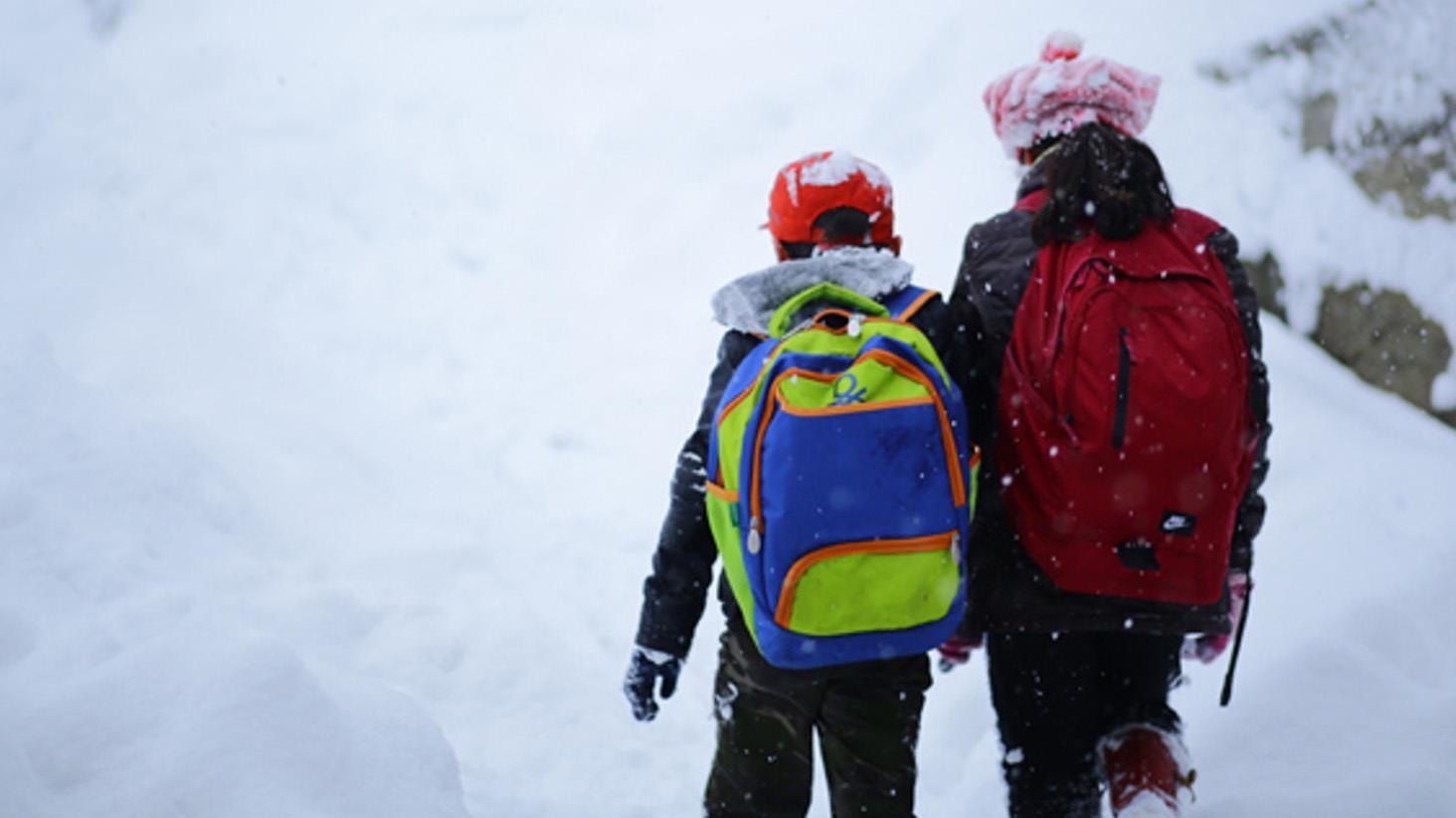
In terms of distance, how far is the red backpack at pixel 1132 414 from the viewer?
199 cm

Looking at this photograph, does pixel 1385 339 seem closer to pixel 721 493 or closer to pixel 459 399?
pixel 721 493

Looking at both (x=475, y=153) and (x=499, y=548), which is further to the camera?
(x=475, y=153)

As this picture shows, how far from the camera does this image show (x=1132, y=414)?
198 cm

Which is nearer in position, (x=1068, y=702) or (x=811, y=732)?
(x=811, y=732)

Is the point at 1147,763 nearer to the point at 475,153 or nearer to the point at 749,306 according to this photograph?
the point at 749,306

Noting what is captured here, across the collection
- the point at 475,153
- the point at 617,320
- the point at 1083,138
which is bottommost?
the point at 617,320

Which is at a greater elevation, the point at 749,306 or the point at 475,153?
the point at 749,306

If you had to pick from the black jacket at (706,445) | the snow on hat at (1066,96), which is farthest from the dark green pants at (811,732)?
the snow on hat at (1066,96)

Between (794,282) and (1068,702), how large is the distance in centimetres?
105

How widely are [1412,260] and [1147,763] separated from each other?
12.4 ft

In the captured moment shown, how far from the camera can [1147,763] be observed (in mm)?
2244

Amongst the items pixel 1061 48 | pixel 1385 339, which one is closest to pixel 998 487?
pixel 1061 48

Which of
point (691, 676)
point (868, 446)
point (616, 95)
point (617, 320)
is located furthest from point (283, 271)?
point (868, 446)

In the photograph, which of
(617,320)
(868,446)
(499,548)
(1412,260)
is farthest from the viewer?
(617,320)
